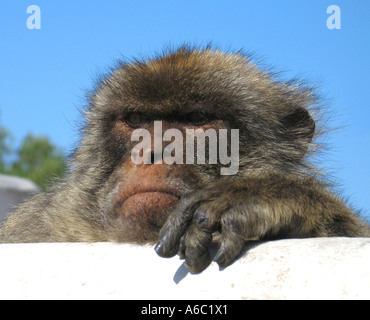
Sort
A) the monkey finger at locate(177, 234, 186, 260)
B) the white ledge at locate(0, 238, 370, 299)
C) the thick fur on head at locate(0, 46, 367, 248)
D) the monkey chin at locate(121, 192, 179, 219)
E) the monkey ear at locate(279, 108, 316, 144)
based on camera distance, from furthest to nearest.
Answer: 1. the monkey ear at locate(279, 108, 316, 144)
2. the thick fur on head at locate(0, 46, 367, 248)
3. the monkey chin at locate(121, 192, 179, 219)
4. the monkey finger at locate(177, 234, 186, 260)
5. the white ledge at locate(0, 238, 370, 299)

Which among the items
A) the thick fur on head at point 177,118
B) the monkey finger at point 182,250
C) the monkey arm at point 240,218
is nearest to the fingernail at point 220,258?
the monkey arm at point 240,218

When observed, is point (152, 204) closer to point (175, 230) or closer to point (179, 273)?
point (175, 230)

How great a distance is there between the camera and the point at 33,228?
4.72m

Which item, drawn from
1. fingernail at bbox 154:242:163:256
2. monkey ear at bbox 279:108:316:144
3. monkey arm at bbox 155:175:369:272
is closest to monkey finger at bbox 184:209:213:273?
monkey arm at bbox 155:175:369:272

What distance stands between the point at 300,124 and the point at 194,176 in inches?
48.1

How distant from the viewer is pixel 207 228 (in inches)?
101

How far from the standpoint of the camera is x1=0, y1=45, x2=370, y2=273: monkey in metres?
2.67

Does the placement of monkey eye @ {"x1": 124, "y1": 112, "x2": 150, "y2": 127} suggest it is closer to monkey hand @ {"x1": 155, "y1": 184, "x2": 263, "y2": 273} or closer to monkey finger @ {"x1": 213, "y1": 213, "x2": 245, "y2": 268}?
monkey hand @ {"x1": 155, "y1": 184, "x2": 263, "y2": 273}

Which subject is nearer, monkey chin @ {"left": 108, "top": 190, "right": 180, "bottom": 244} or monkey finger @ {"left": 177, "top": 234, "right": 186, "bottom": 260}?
monkey finger @ {"left": 177, "top": 234, "right": 186, "bottom": 260}

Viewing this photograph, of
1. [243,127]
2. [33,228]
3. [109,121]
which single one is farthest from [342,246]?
[33,228]

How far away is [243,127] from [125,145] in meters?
0.76

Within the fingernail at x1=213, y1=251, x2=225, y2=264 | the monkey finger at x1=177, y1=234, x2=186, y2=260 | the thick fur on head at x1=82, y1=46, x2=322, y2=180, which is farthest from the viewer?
the thick fur on head at x1=82, y1=46, x2=322, y2=180

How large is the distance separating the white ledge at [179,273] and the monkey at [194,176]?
86 millimetres
